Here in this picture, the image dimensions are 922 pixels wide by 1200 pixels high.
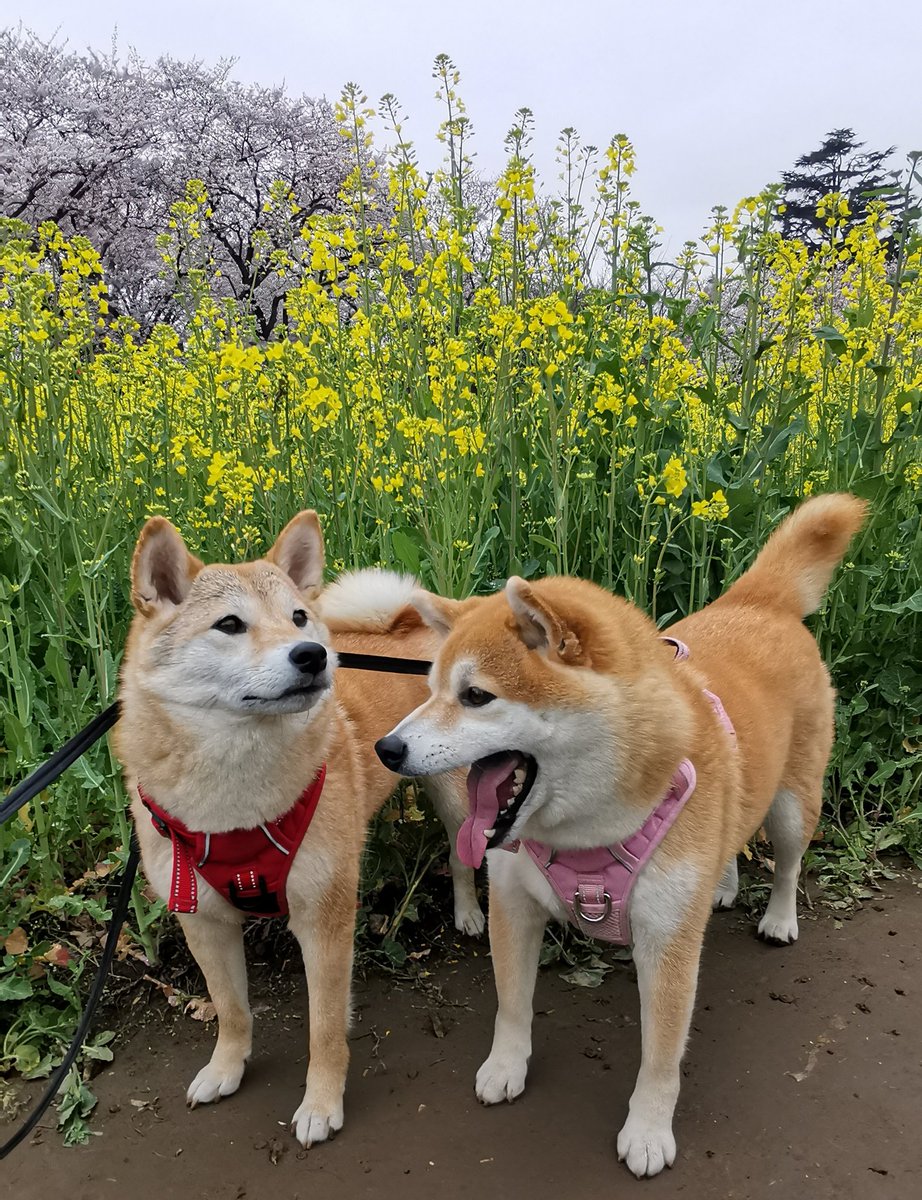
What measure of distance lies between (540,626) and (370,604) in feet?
4.29

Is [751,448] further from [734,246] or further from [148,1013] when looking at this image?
[148,1013]

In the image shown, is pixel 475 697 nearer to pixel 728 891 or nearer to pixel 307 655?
pixel 307 655

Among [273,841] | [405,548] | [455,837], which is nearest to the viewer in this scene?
[273,841]

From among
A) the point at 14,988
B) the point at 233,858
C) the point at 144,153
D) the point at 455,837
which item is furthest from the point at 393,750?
the point at 144,153

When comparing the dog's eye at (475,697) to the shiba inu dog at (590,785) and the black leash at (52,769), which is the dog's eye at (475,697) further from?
the black leash at (52,769)

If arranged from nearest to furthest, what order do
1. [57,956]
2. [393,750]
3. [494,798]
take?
[393,750], [494,798], [57,956]

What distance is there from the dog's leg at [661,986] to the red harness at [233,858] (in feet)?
3.41

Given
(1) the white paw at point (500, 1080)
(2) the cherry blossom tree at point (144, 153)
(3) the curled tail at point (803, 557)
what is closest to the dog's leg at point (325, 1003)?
(1) the white paw at point (500, 1080)

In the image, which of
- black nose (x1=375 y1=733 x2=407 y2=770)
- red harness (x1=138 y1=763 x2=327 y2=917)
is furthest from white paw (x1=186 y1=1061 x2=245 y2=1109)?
black nose (x1=375 y1=733 x2=407 y2=770)

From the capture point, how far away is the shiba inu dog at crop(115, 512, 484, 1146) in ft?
7.80

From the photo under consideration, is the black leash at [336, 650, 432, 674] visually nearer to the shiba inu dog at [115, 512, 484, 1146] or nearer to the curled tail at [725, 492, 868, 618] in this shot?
→ the shiba inu dog at [115, 512, 484, 1146]

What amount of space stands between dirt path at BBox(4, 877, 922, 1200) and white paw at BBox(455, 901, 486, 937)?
0.22m

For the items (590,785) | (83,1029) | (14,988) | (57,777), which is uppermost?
(590,785)

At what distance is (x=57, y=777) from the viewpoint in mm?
2625
